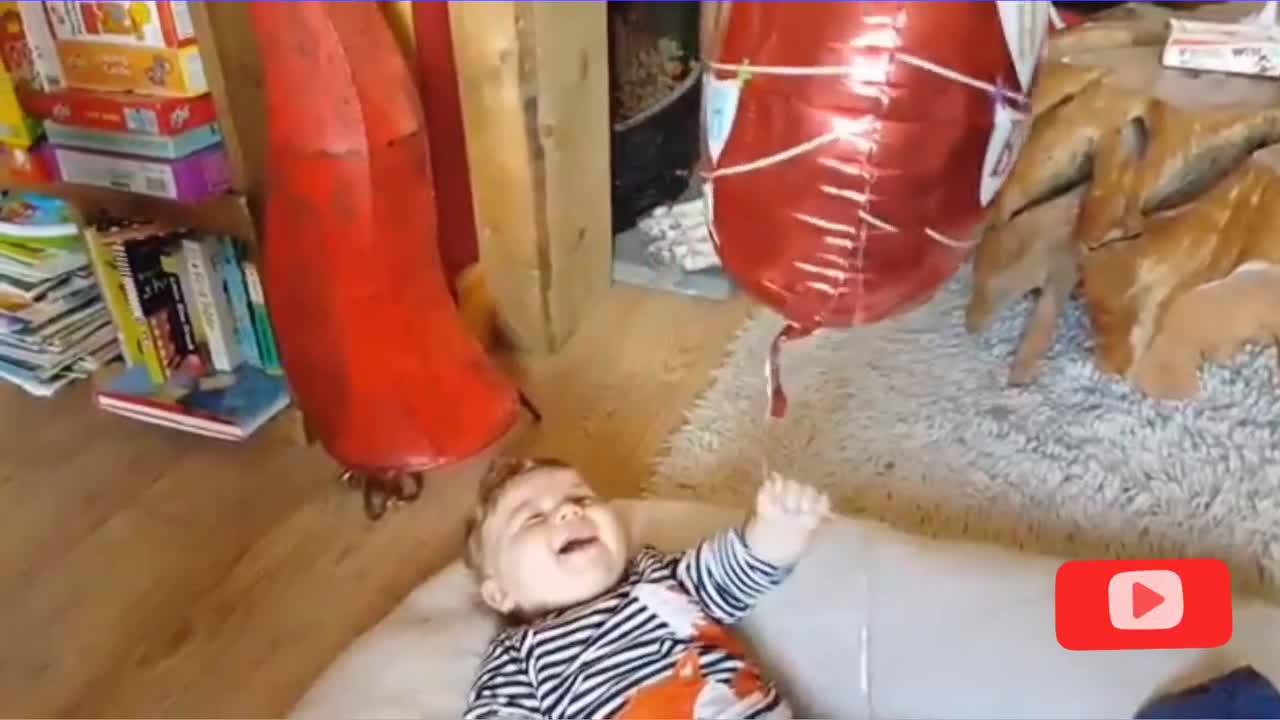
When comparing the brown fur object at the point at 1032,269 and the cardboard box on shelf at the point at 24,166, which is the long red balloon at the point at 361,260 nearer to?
the cardboard box on shelf at the point at 24,166

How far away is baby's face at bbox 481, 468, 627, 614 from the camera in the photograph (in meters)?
1.25

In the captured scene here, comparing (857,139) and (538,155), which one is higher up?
(857,139)

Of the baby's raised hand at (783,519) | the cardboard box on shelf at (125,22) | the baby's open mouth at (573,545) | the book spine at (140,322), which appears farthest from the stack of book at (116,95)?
the baby's raised hand at (783,519)

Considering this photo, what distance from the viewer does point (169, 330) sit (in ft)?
6.08

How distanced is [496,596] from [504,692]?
93 millimetres

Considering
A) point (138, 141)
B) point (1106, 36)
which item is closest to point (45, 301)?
point (138, 141)

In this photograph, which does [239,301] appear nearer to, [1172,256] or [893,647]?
[893,647]

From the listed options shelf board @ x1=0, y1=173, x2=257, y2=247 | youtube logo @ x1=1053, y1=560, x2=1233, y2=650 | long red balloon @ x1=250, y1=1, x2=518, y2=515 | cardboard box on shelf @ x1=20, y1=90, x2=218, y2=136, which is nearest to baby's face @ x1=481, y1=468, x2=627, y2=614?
long red balloon @ x1=250, y1=1, x2=518, y2=515

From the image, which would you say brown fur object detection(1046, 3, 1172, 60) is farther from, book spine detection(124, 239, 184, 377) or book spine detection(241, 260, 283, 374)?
book spine detection(124, 239, 184, 377)

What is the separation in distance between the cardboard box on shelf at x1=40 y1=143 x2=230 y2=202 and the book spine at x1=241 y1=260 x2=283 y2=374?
5.1 inches

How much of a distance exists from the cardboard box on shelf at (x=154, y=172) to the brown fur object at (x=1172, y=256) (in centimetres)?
101

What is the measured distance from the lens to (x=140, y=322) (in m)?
1.84

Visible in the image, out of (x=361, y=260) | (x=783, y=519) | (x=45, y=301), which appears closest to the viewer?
(x=783, y=519)

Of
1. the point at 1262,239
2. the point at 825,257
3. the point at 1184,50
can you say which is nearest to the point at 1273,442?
the point at 1262,239
